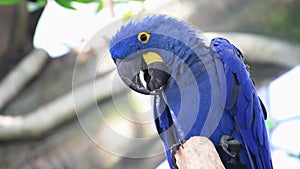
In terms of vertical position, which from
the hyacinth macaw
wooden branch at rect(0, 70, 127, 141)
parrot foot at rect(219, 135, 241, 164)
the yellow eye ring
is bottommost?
wooden branch at rect(0, 70, 127, 141)

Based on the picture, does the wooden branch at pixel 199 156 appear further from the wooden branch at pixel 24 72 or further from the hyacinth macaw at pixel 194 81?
the wooden branch at pixel 24 72

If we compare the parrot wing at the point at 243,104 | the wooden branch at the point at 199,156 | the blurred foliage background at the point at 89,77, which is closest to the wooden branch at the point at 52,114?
the blurred foliage background at the point at 89,77

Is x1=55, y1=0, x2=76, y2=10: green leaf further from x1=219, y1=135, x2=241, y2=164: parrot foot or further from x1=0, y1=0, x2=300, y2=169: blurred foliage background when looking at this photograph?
x1=219, y1=135, x2=241, y2=164: parrot foot

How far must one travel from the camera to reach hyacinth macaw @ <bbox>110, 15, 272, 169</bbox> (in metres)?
2.40

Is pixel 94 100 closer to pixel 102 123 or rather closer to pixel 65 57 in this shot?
pixel 102 123

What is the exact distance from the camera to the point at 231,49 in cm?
250

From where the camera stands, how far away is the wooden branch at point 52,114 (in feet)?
9.53

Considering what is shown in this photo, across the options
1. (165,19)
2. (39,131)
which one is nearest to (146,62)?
(165,19)

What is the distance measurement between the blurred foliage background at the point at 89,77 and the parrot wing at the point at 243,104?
1.45ft

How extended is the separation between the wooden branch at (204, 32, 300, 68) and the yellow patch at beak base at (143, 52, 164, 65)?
0.70m

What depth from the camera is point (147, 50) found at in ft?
7.91

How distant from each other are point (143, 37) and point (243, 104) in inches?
17.5

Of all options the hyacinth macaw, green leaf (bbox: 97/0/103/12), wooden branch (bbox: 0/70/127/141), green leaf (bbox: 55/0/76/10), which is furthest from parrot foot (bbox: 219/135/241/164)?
green leaf (bbox: 97/0/103/12)

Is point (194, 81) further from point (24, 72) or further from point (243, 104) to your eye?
point (24, 72)
